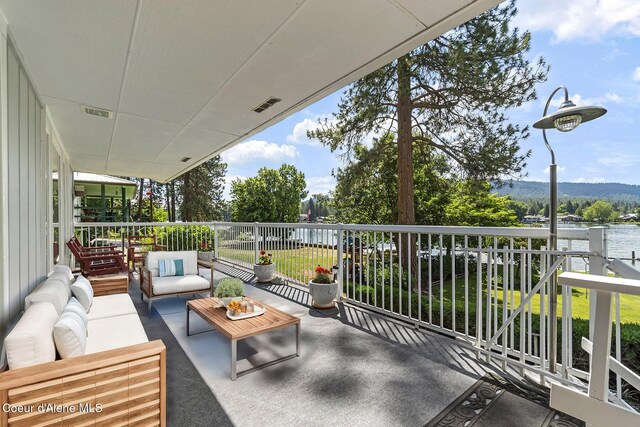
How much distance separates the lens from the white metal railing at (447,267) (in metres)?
2.46

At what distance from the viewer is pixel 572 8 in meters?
7.22

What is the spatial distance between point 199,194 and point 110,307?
21628 mm

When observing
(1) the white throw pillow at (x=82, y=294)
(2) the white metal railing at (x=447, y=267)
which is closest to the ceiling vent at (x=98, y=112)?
(1) the white throw pillow at (x=82, y=294)

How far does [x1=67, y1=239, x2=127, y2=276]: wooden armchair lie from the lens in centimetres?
507

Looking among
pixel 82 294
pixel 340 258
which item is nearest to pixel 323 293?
pixel 340 258

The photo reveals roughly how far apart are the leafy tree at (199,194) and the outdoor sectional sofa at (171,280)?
18.5m

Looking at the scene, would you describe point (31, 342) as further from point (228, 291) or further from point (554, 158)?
point (554, 158)

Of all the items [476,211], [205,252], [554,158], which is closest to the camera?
[554,158]

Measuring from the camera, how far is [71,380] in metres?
1.71

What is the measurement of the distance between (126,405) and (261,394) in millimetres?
934

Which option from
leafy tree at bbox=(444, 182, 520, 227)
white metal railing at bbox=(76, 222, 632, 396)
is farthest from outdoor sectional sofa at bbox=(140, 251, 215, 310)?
leafy tree at bbox=(444, 182, 520, 227)

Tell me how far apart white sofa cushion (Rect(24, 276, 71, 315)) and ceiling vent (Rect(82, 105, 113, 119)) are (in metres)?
2.16

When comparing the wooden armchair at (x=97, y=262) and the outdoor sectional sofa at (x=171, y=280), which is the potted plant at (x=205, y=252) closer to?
the wooden armchair at (x=97, y=262)

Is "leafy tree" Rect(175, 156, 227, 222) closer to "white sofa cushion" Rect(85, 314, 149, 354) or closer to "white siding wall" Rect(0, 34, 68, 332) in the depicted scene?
"white siding wall" Rect(0, 34, 68, 332)
